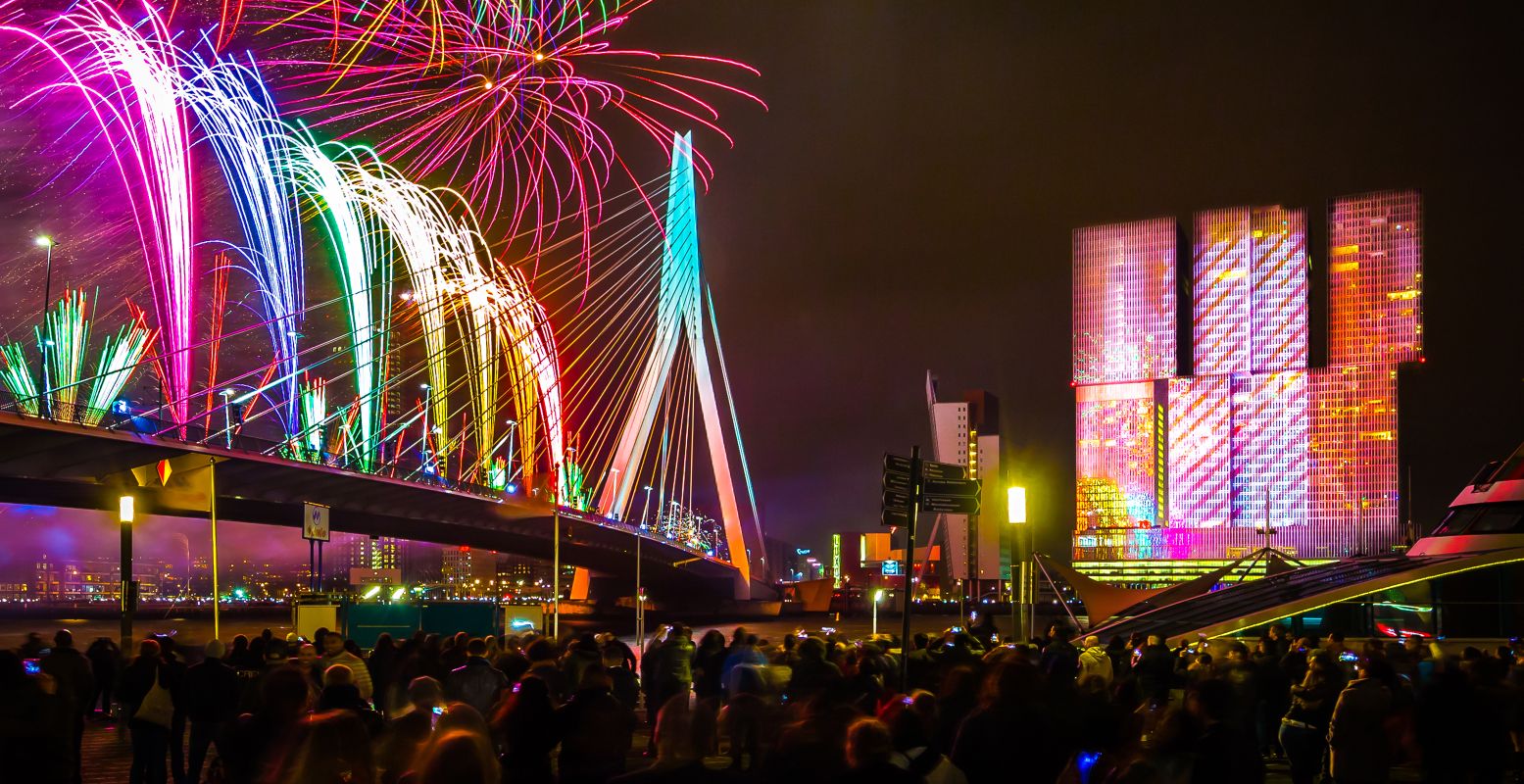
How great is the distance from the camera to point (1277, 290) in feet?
565

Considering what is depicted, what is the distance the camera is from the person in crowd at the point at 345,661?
37.1 ft

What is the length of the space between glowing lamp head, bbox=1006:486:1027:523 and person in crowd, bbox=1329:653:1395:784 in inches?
542

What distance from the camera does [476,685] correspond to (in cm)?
1070

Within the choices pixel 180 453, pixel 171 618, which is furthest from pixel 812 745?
pixel 171 618

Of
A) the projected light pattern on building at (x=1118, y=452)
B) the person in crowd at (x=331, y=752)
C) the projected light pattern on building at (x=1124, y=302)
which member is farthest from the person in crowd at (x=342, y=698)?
the projected light pattern on building at (x=1118, y=452)

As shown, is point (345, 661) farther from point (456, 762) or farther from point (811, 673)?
point (456, 762)

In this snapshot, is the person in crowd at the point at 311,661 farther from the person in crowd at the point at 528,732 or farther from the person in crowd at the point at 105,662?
→ the person in crowd at the point at 528,732

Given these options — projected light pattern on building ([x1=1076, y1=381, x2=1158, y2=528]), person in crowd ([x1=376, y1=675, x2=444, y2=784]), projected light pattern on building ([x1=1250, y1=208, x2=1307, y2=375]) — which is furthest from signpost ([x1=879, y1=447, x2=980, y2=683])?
projected light pattern on building ([x1=1076, y1=381, x2=1158, y2=528])

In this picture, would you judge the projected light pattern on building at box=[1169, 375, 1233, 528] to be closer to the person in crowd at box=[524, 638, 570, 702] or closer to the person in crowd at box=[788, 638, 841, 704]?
the person in crowd at box=[788, 638, 841, 704]

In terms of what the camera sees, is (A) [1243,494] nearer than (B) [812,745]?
No

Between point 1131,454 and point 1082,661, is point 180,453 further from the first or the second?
point 1131,454

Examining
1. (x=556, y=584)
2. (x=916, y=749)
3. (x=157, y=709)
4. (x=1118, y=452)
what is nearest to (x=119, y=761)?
(x=157, y=709)

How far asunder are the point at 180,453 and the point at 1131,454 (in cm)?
15679

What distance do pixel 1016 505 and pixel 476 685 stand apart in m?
14.3
